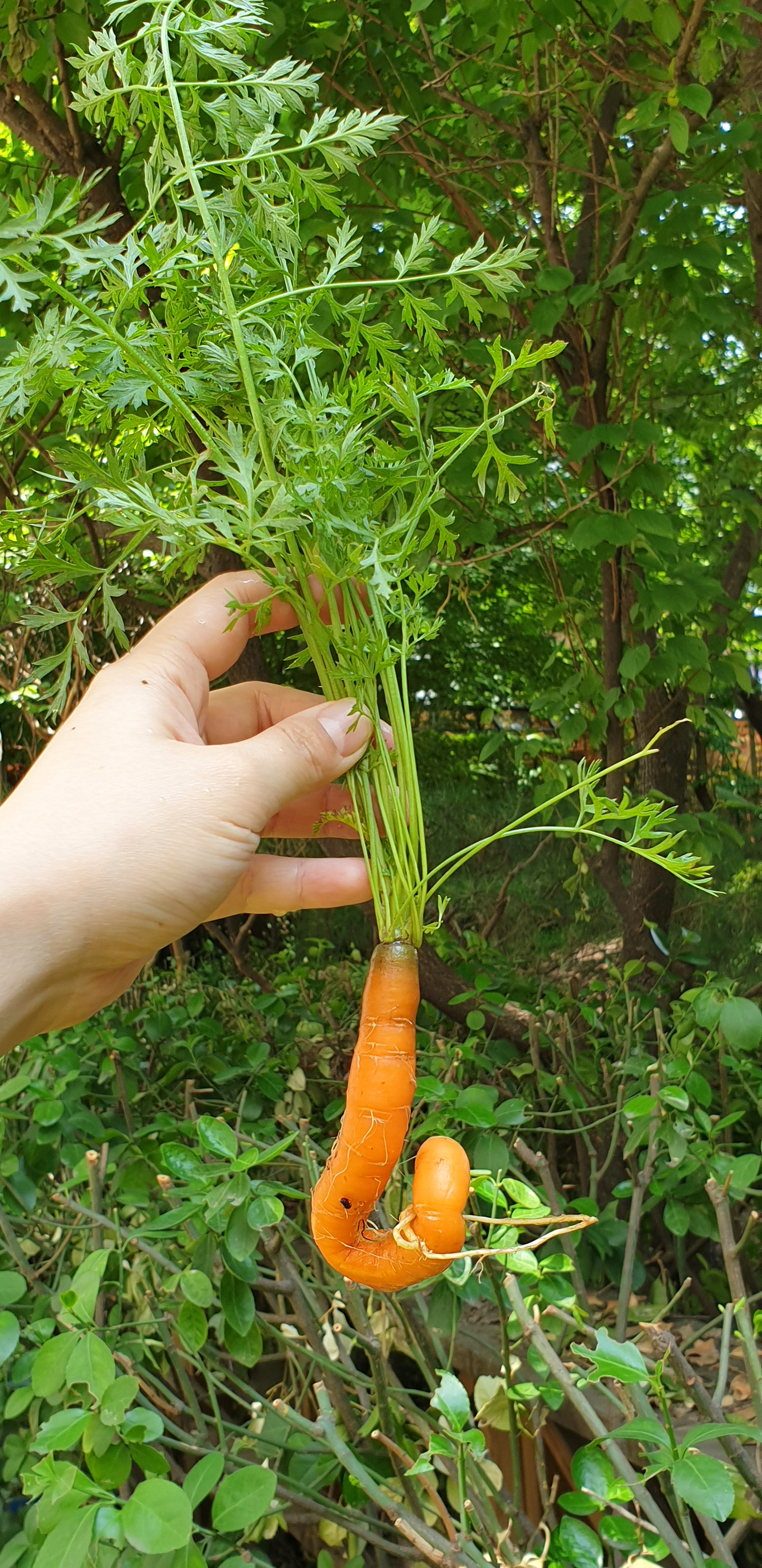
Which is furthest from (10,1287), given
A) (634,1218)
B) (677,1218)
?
(677,1218)

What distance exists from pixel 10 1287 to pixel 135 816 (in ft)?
2.26

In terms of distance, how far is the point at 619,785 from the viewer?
95.7 inches

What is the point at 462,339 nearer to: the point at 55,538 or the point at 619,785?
the point at 619,785

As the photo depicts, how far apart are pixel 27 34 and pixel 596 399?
1.30 metres

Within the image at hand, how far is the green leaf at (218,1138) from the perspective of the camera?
1.13 meters

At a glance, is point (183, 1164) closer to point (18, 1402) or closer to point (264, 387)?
point (18, 1402)

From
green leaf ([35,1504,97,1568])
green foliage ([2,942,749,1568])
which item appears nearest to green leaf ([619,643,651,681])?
green foliage ([2,942,749,1568])

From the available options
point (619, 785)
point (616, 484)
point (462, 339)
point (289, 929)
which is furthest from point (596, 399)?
point (289, 929)

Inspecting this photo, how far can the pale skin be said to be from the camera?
103 cm

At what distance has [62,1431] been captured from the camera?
0.97 metres

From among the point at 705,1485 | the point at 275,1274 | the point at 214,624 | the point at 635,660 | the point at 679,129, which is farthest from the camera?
the point at 635,660

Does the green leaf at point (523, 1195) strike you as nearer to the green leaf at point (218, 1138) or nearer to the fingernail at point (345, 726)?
the green leaf at point (218, 1138)

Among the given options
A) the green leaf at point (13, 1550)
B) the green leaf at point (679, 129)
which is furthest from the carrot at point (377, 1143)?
the green leaf at point (679, 129)

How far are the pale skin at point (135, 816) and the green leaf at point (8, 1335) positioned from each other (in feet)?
1.14
